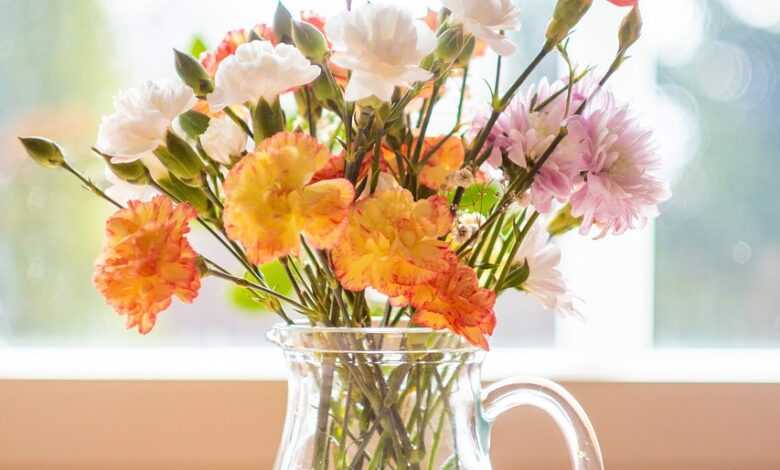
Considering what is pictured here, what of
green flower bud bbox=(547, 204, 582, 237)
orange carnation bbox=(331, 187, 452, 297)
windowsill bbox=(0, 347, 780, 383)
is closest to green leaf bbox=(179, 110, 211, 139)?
orange carnation bbox=(331, 187, 452, 297)

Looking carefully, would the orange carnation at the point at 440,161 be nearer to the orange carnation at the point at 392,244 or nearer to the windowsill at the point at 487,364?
the orange carnation at the point at 392,244

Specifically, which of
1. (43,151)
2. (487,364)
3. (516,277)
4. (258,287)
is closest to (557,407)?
(516,277)

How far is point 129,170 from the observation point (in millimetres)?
536

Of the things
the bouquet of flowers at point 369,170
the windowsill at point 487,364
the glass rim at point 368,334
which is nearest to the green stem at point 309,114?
the bouquet of flowers at point 369,170

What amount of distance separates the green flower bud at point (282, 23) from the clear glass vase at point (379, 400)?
0.16m

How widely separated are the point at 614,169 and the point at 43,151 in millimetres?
305

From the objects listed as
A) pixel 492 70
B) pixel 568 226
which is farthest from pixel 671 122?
pixel 568 226

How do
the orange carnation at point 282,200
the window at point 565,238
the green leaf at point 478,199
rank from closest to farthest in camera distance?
the orange carnation at point 282,200
the green leaf at point 478,199
the window at point 565,238

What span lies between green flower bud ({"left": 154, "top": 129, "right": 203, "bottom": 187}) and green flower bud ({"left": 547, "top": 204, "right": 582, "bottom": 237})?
0.69 ft

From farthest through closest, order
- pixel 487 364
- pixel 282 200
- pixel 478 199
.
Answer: pixel 487 364 → pixel 478 199 → pixel 282 200

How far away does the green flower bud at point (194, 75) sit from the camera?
0.52 m

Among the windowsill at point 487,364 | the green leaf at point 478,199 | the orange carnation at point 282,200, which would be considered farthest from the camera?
the windowsill at point 487,364

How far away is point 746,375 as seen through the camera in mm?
1022

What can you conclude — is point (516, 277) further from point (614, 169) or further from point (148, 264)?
point (148, 264)
